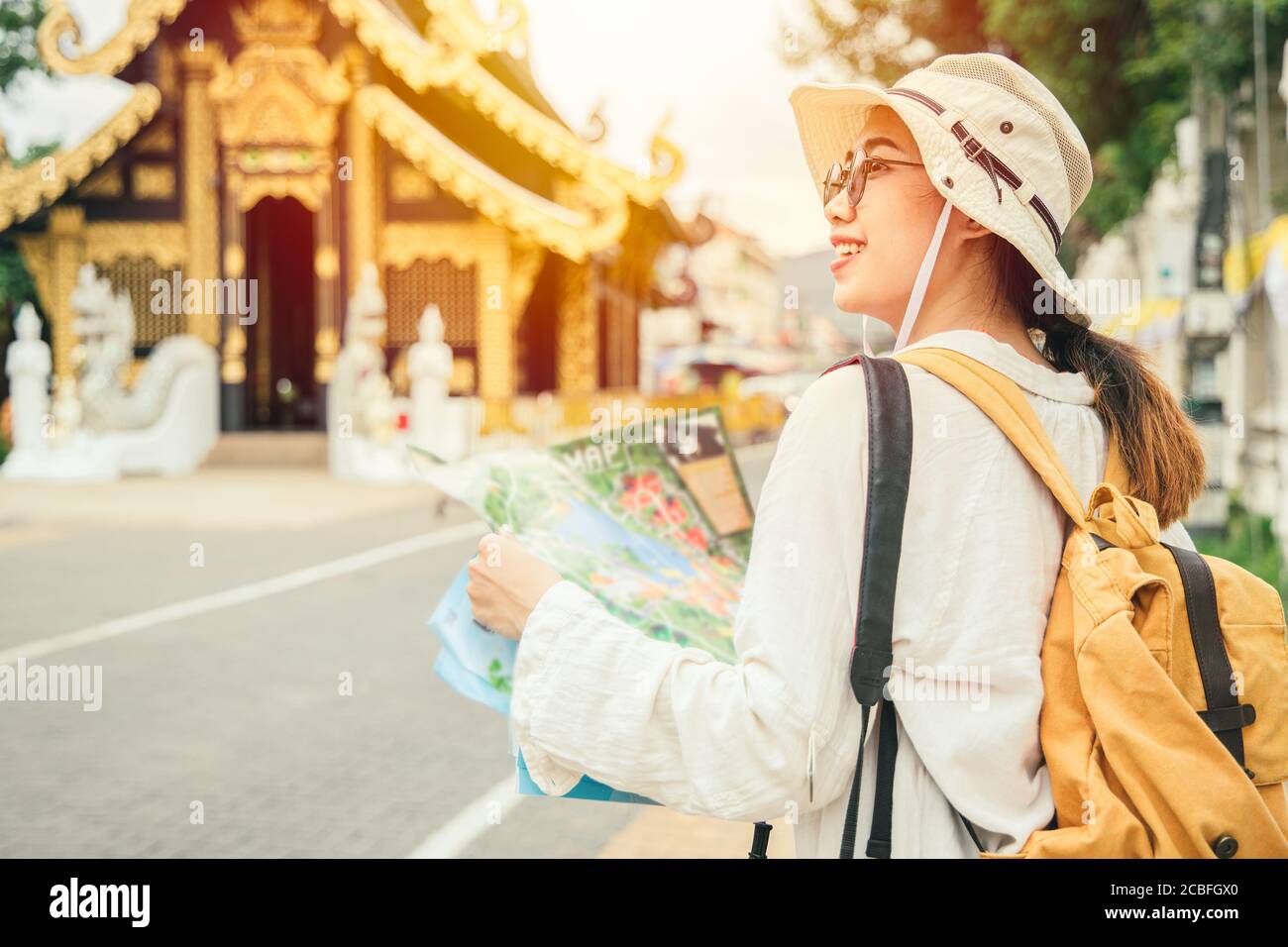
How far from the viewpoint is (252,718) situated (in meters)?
5.68

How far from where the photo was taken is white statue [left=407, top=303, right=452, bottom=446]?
1786 cm

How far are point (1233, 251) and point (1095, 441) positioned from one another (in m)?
9.83

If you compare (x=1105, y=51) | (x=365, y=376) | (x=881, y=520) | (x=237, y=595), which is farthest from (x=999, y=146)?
(x=365, y=376)

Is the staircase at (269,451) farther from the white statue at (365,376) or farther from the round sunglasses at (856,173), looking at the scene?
the round sunglasses at (856,173)

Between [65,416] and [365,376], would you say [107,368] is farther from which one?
[365,376]

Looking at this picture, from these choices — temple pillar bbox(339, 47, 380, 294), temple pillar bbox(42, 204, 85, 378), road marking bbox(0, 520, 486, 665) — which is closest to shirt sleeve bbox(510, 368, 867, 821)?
road marking bbox(0, 520, 486, 665)

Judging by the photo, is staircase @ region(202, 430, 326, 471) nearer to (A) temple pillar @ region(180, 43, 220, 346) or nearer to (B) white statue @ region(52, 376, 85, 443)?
(A) temple pillar @ region(180, 43, 220, 346)

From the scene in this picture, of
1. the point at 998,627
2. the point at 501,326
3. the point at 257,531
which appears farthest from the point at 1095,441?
the point at 501,326

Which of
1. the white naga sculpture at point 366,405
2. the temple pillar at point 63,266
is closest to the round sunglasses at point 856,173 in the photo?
the white naga sculpture at point 366,405

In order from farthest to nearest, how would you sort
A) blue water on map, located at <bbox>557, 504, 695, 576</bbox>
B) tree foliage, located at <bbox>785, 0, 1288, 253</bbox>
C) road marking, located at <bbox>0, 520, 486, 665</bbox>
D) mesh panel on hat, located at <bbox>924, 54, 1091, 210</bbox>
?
tree foliage, located at <bbox>785, 0, 1288, 253</bbox> < road marking, located at <bbox>0, 520, 486, 665</bbox> < blue water on map, located at <bbox>557, 504, 695, 576</bbox> < mesh panel on hat, located at <bbox>924, 54, 1091, 210</bbox>

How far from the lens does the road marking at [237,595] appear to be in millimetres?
7047

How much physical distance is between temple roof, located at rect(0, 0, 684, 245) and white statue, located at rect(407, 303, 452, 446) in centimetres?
180

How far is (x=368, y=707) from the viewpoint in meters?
5.89

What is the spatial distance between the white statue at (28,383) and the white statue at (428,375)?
492 centimetres
